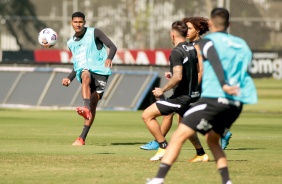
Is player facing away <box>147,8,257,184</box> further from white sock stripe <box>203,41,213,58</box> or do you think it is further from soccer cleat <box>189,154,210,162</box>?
soccer cleat <box>189,154,210,162</box>

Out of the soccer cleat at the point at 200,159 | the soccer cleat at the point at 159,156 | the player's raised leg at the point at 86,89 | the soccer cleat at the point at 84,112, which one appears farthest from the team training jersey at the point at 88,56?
the soccer cleat at the point at 200,159

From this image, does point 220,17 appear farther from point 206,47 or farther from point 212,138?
point 212,138

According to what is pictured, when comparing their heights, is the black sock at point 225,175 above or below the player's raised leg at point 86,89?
above

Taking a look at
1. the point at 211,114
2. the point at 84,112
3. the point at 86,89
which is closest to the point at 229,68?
the point at 211,114

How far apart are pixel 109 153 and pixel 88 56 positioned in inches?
105

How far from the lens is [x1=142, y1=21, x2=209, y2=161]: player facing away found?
1403cm

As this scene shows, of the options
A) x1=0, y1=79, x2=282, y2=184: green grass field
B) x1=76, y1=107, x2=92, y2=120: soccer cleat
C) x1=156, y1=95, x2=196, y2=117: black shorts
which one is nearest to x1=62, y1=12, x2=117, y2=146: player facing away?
x1=0, y1=79, x2=282, y2=184: green grass field

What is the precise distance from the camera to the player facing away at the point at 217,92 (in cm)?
1075

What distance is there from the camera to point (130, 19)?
50.2 m

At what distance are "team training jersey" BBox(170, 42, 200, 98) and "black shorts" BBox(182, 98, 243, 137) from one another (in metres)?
3.26

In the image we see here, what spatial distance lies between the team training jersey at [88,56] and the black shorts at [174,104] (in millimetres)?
3364

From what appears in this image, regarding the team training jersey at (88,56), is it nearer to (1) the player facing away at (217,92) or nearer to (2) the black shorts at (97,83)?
(2) the black shorts at (97,83)

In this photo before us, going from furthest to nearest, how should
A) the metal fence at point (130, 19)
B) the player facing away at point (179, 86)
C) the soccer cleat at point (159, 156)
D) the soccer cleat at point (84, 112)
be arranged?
1. the metal fence at point (130, 19)
2. the soccer cleat at point (84, 112)
3. the soccer cleat at point (159, 156)
4. the player facing away at point (179, 86)

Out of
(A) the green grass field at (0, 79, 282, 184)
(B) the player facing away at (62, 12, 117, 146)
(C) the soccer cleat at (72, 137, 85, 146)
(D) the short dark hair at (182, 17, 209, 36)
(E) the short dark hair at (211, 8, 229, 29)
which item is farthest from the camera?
(B) the player facing away at (62, 12, 117, 146)
